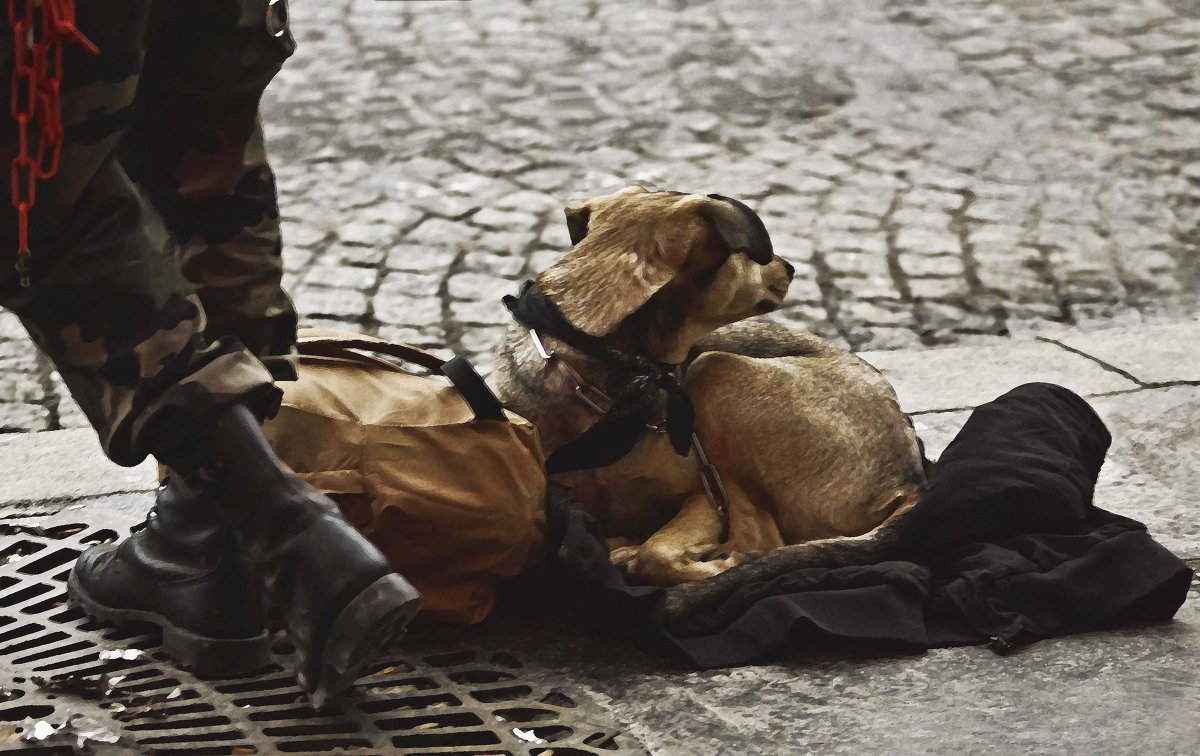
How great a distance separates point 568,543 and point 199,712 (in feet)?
2.83

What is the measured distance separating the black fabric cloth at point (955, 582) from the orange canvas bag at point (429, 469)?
0.55ft

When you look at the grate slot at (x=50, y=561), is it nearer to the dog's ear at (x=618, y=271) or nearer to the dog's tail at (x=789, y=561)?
the dog's ear at (x=618, y=271)

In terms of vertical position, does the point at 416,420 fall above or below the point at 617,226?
below

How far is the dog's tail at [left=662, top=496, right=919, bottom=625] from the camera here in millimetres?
3164

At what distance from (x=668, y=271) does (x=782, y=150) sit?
410cm

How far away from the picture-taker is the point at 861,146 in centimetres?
734

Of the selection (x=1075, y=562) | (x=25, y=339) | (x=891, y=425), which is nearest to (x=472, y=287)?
(x=25, y=339)

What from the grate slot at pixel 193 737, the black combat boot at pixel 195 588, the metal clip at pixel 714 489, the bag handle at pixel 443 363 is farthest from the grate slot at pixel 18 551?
the metal clip at pixel 714 489

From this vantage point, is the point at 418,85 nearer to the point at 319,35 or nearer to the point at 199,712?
the point at 319,35

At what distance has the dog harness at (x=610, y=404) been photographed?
133 inches

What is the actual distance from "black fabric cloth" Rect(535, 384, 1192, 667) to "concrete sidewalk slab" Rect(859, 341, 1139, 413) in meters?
1.19

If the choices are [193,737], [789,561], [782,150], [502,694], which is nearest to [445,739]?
[502,694]

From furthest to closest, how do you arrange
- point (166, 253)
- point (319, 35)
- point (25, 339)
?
1. point (319, 35)
2. point (25, 339)
3. point (166, 253)

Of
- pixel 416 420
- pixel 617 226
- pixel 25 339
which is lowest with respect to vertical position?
pixel 25 339
